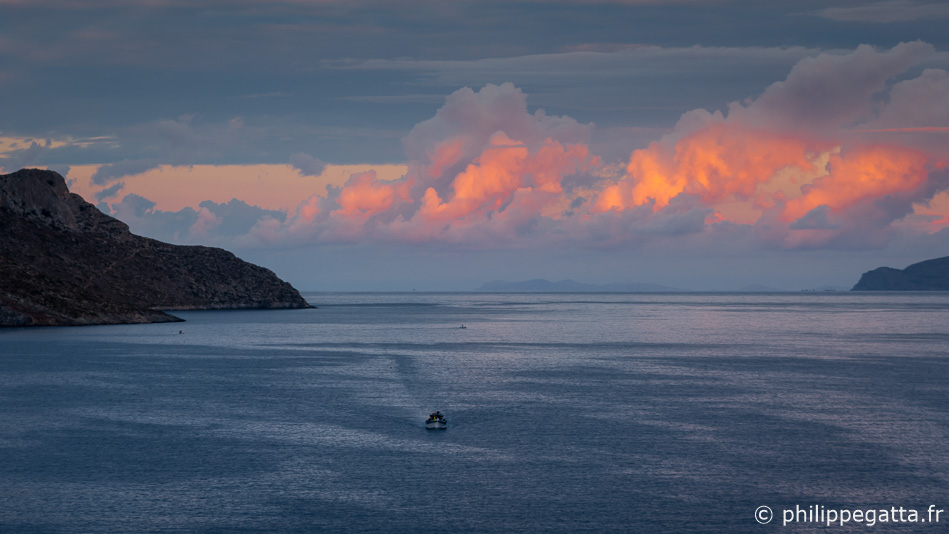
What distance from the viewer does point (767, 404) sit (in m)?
72.4

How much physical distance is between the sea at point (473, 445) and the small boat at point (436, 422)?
799 mm

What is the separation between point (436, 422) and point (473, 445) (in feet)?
23.2

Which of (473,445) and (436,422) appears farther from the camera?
(436,422)

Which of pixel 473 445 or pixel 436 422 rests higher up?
pixel 436 422

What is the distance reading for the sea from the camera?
40.0 m

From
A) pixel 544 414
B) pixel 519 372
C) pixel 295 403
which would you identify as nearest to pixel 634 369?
pixel 519 372

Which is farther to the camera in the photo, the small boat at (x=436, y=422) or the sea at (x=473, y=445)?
the small boat at (x=436, y=422)

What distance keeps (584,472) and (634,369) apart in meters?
56.3

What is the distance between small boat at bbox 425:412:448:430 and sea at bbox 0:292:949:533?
2.62 ft

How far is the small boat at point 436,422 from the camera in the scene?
61.2 meters

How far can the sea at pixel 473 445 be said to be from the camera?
40.0 meters

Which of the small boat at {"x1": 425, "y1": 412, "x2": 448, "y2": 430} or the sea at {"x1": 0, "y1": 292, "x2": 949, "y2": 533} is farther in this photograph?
the small boat at {"x1": 425, "y1": 412, "x2": 448, "y2": 430}

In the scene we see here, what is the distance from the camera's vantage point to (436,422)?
61.7 m

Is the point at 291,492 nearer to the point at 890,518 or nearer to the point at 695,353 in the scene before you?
the point at 890,518
